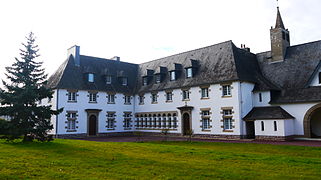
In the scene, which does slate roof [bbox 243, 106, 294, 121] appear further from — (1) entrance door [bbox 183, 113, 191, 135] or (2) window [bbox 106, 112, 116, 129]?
(2) window [bbox 106, 112, 116, 129]

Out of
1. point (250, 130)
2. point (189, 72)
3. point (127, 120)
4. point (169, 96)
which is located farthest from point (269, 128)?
point (127, 120)

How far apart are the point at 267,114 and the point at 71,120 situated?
1933 centimetres

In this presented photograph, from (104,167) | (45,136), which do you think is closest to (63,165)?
(104,167)

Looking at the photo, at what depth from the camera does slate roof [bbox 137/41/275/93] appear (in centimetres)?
2666

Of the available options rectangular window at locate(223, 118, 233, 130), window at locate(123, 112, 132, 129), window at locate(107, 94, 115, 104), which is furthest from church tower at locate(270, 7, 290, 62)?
window at locate(107, 94, 115, 104)

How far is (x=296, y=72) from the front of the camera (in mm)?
25797

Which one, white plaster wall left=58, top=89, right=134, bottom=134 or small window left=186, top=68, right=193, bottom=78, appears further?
small window left=186, top=68, right=193, bottom=78

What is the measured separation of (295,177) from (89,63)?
96.1 feet

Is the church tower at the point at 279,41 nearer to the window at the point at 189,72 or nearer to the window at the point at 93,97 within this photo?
the window at the point at 189,72

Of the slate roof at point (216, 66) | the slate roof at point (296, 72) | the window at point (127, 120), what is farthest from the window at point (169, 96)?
the slate roof at point (296, 72)

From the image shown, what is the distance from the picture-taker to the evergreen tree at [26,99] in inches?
750

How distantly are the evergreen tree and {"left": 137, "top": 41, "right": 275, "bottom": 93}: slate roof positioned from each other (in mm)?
14447

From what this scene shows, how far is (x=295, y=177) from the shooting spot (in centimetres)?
848

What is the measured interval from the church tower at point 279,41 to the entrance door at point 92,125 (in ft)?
65.3
